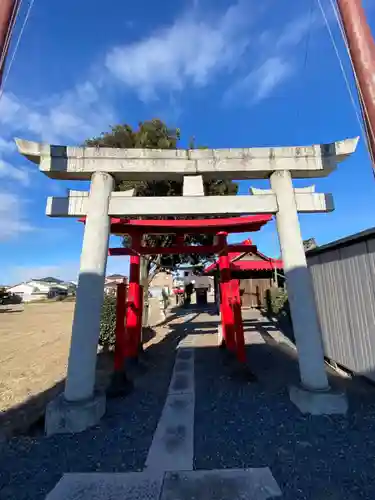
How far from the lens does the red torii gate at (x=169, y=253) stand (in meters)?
6.43

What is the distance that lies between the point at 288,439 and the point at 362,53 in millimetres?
4633

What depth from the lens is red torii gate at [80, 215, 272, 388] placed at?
6434 mm

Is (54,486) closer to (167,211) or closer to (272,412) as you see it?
(272,412)

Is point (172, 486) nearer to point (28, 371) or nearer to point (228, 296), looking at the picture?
point (228, 296)

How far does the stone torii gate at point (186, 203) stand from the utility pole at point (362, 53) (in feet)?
5.68

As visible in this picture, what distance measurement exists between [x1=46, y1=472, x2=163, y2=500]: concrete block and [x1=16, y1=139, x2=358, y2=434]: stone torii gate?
51.7 inches

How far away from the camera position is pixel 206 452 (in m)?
3.38

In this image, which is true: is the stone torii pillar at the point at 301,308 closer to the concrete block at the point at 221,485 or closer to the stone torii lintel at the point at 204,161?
the stone torii lintel at the point at 204,161

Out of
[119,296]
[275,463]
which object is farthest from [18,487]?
[119,296]

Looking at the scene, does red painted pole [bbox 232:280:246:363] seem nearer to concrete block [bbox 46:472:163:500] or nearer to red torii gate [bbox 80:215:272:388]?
red torii gate [bbox 80:215:272:388]

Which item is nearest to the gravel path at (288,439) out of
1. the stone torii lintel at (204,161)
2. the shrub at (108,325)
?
the stone torii lintel at (204,161)

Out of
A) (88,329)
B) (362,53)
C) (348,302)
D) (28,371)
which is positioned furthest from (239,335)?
(28,371)

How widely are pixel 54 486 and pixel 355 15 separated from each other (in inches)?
237

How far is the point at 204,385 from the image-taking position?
6.05m
